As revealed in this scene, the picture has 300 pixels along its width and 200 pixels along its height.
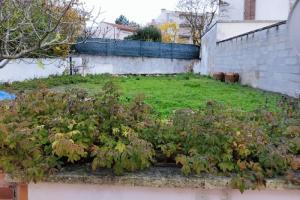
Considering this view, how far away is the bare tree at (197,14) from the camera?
3039 centimetres

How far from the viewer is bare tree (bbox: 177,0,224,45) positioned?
1196 inches

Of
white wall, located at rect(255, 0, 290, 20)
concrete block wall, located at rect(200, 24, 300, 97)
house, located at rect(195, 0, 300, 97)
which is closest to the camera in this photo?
concrete block wall, located at rect(200, 24, 300, 97)

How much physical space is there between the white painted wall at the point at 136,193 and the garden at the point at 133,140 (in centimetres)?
9

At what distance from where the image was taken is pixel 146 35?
28.1 meters

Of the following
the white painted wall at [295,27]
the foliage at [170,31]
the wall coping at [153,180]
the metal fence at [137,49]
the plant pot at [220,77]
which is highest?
the foliage at [170,31]

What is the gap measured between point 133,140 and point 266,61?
33.8ft

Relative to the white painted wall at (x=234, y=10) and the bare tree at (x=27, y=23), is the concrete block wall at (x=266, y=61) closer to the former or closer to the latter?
the bare tree at (x=27, y=23)

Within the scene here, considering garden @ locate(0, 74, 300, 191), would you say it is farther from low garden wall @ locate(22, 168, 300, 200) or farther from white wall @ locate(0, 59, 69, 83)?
white wall @ locate(0, 59, 69, 83)

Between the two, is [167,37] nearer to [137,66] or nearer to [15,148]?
[137,66]

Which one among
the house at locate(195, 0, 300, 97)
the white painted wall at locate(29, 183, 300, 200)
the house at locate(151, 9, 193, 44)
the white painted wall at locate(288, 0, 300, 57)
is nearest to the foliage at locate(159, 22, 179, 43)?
the house at locate(151, 9, 193, 44)

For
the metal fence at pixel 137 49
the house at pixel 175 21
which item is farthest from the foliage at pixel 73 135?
the house at pixel 175 21

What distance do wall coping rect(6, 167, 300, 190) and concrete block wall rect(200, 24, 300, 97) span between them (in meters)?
5.27

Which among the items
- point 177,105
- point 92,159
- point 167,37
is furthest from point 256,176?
point 167,37

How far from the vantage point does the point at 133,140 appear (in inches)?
81.3
